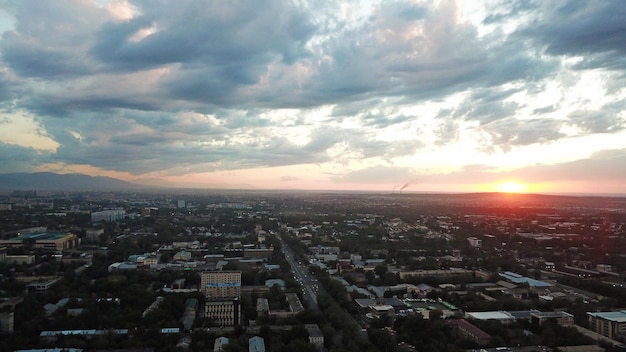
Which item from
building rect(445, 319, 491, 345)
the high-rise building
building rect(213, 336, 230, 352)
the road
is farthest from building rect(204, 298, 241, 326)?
building rect(445, 319, 491, 345)

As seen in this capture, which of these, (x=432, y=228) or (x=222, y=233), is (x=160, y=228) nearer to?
(x=222, y=233)

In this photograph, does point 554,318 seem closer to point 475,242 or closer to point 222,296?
point 222,296

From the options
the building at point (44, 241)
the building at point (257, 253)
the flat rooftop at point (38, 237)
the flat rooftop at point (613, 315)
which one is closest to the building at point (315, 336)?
the flat rooftop at point (613, 315)

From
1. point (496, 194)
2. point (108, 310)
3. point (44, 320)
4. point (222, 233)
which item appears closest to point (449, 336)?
point (108, 310)

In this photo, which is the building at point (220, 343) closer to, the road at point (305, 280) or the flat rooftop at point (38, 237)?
the road at point (305, 280)

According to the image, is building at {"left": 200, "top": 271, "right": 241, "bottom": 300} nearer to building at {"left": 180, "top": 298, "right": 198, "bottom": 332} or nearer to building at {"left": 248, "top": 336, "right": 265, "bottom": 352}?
building at {"left": 180, "top": 298, "right": 198, "bottom": 332}

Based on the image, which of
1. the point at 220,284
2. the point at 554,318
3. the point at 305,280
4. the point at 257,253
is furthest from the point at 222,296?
the point at 554,318
